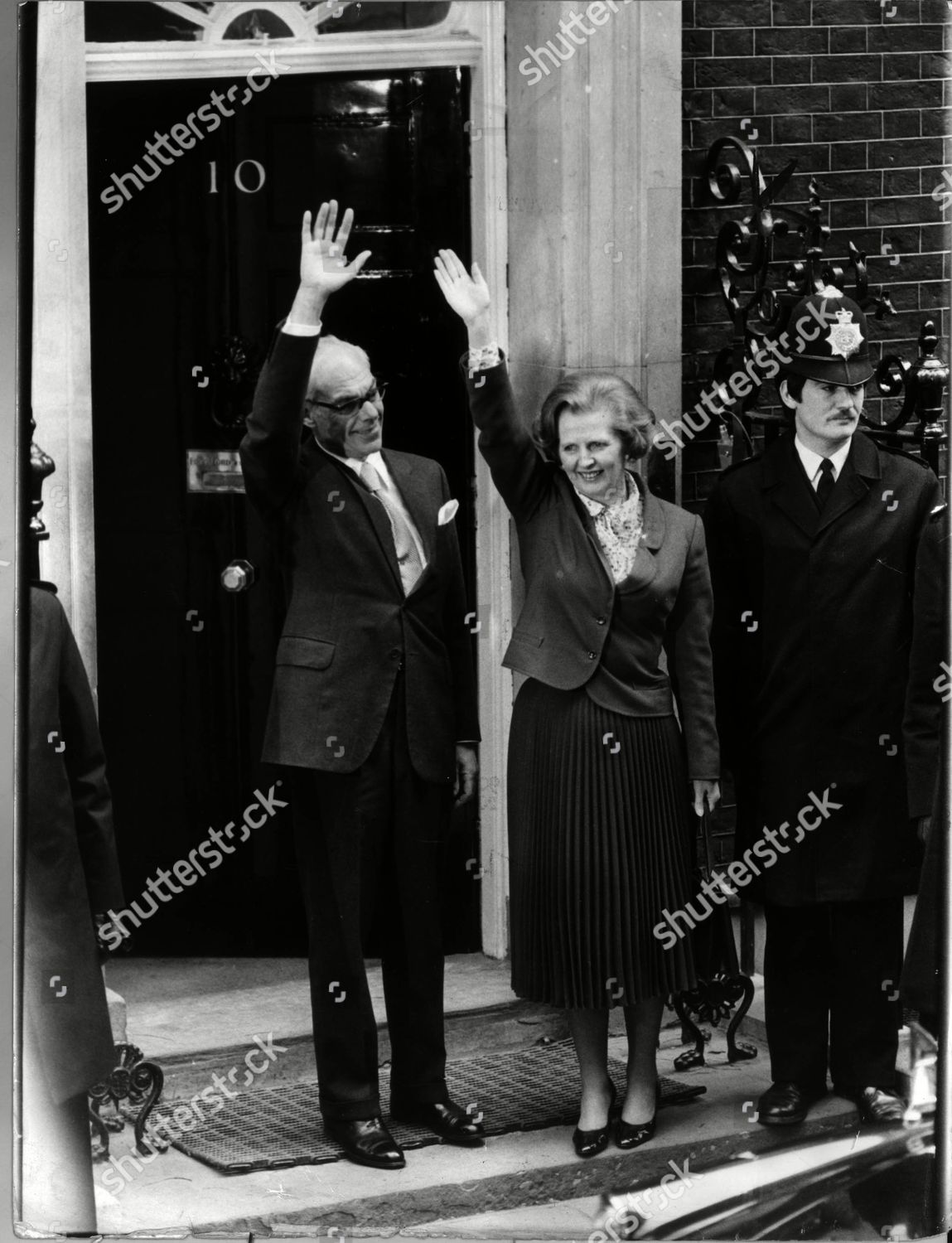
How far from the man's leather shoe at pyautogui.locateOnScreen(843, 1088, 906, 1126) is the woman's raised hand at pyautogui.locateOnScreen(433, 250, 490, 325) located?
A: 90.2 inches

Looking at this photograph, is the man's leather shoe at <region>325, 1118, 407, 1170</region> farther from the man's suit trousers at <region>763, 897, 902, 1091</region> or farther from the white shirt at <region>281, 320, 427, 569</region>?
the white shirt at <region>281, 320, 427, 569</region>

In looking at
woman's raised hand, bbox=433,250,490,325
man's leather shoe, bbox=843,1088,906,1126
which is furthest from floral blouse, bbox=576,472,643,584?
man's leather shoe, bbox=843,1088,906,1126

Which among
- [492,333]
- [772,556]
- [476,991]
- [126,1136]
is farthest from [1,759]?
[772,556]

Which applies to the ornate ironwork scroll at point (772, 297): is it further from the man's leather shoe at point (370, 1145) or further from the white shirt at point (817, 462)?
the man's leather shoe at point (370, 1145)

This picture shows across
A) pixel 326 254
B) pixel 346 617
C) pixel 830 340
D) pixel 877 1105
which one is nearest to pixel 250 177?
pixel 326 254

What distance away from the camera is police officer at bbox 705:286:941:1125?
462cm

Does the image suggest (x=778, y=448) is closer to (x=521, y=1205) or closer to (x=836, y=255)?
(x=836, y=255)

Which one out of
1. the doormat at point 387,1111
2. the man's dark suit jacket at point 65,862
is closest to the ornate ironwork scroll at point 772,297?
the doormat at point 387,1111

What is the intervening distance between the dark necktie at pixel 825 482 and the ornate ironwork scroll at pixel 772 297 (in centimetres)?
17

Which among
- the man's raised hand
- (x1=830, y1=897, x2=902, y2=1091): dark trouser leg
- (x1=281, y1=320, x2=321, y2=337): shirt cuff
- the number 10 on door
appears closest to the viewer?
(x1=281, y1=320, x2=321, y2=337): shirt cuff

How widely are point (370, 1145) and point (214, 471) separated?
1.79 m

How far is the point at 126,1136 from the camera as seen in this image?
15.3 ft

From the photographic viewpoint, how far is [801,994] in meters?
4.77

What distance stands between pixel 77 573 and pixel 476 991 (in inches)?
60.0
